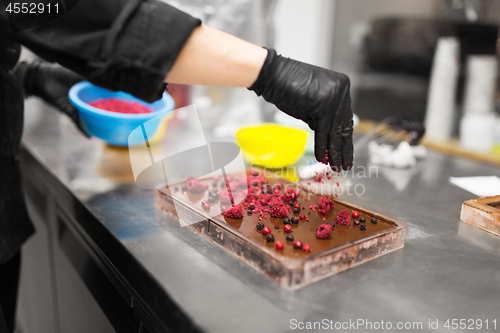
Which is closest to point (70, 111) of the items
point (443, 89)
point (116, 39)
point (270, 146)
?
point (270, 146)

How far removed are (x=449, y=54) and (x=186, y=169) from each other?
1427mm

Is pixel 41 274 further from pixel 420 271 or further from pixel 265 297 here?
pixel 420 271

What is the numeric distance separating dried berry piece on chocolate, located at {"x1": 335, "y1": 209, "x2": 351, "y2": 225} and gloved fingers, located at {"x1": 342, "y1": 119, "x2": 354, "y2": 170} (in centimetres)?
17

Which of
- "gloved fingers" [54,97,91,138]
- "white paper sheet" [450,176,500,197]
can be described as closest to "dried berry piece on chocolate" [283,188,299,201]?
"white paper sheet" [450,176,500,197]

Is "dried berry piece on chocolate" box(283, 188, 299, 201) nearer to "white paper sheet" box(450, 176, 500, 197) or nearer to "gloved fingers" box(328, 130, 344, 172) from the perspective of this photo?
"gloved fingers" box(328, 130, 344, 172)

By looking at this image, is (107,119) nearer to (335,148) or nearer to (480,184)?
(335,148)

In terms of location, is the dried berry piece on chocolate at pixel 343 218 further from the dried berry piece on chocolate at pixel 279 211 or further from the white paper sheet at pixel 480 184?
the white paper sheet at pixel 480 184

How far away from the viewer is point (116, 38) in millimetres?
684

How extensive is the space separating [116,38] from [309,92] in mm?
404

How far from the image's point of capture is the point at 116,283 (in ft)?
2.92

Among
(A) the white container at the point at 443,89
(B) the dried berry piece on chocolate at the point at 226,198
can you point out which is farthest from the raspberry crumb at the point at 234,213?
(A) the white container at the point at 443,89

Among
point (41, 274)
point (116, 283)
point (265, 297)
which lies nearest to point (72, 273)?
point (116, 283)

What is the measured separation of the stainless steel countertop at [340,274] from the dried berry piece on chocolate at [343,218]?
0.10 m

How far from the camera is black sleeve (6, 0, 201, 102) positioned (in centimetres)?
69
